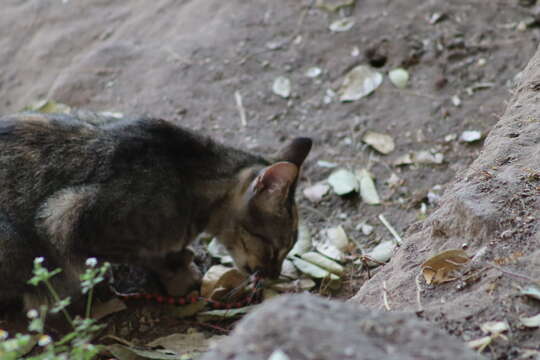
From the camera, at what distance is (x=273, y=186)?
149 inches

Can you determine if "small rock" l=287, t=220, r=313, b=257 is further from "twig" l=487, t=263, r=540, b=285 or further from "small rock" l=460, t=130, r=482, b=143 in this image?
"twig" l=487, t=263, r=540, b=285

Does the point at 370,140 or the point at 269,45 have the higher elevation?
the point at 269,45

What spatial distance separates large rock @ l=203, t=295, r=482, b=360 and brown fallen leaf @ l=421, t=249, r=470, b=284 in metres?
0.75

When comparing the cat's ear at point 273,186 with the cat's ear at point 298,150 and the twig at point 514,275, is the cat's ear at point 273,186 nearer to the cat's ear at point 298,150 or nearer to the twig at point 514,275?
the cat's ear at point 298,150

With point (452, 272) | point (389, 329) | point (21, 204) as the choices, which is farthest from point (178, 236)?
point (389, 329)

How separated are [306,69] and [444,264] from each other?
11.6 ft

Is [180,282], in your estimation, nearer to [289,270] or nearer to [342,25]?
[289,270]

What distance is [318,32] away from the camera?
608 cm

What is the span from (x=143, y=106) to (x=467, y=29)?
3.00 metres

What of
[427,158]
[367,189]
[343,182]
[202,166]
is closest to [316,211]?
[343,182]

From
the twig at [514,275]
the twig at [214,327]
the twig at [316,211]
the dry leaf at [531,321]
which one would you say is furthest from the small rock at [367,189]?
the dry leaf at [531,321]

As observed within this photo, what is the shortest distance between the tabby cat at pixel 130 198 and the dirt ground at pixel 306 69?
83 cm

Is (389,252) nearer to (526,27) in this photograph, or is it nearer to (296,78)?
(296,78)

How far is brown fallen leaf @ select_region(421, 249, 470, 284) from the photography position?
2510mm
